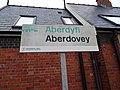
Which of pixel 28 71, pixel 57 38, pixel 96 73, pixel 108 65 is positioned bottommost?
pixel 96 73

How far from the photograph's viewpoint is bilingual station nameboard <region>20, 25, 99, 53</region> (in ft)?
5.79

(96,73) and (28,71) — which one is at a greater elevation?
(28,71)

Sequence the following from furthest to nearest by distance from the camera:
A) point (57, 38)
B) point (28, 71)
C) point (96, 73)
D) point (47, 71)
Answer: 1. point (96, 73)
2. point (47, 71)
3. point (28, 71)
4. point (57, 38)

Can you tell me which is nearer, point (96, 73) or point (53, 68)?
point (53, 68)

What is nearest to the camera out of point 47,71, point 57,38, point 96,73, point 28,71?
point 57,38

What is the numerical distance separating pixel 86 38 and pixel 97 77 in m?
2.85

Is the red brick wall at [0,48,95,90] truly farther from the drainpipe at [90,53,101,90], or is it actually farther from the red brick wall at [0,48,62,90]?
the drainpipe at [90,53,101,90]

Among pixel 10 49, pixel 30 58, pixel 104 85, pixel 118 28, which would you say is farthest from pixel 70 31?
pixel 118 28

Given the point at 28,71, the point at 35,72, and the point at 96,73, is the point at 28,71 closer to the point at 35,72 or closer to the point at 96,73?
the point at 35,72

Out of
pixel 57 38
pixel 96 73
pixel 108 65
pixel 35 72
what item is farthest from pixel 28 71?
pixel 108 65

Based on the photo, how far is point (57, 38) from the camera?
1883mm

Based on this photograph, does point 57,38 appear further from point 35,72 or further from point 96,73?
point 96,73

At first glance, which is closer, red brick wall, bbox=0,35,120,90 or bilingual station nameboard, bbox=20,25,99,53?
bilingual station nameboard, bbox=20,25,99,53

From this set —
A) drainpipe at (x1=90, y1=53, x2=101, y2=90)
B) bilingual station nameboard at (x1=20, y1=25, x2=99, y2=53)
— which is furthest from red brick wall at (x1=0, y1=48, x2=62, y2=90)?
bilingual station nameboard at (x1=20, y1=25, x2=99, y2=53)
